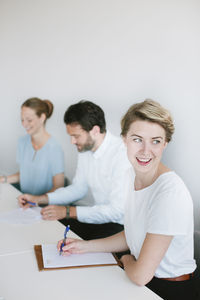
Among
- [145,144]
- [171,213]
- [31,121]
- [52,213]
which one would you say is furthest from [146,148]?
[31,121]

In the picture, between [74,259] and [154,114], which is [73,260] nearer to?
[74,259]

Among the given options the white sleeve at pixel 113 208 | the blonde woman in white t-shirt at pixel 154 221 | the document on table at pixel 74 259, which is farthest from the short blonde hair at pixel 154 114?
the white sleeve at pixel 113 208

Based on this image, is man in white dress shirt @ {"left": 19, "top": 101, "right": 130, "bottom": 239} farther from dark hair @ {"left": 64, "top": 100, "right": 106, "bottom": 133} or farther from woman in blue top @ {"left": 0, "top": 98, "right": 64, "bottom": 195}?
woman in blue top @ {"left": 0, "top": 98, "right": 64, "bottom": 195}

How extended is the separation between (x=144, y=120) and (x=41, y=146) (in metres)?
1.58

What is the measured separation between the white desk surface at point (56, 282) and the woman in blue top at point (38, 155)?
1253mm

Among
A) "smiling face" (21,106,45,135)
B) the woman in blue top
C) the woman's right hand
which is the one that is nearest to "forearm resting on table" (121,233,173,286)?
the woman's right hand

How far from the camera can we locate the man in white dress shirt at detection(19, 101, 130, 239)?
189cm

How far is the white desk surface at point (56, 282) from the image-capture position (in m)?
0.96

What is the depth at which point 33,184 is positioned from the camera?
2713 millimetres

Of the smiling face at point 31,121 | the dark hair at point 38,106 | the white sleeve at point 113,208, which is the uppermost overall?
the dark hair at point 38,106

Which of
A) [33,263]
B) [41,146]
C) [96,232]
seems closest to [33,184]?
[41,146]

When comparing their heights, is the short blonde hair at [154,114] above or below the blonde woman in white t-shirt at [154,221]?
above

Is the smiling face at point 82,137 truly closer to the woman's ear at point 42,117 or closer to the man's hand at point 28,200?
the man's hand at point 28,200

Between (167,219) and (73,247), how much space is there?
0.43 metres
